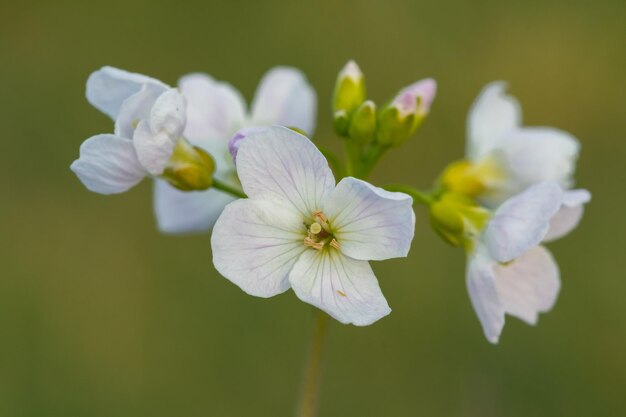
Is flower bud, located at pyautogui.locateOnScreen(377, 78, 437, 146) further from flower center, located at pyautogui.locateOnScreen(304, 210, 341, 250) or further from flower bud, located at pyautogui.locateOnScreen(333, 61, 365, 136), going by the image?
flower center, located at pyautogui.locateOnScreen(304, 210, 341, 250)

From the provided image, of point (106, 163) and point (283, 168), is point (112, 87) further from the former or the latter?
point (283, 168)

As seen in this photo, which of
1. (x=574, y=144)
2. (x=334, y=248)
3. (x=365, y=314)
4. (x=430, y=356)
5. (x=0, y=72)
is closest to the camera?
(x=365, y=314)

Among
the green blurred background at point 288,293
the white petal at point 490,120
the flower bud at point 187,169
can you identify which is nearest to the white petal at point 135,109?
the flower bud at point 187,169

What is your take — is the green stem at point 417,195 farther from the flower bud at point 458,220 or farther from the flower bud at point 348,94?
the flower bud at point 348,94

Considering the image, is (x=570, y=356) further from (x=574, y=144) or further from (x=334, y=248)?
(x=334, y=248)

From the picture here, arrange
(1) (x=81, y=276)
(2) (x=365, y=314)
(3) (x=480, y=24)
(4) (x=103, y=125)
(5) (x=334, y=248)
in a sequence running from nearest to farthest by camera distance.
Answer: (2) (x=365, y=314), (5) (x=334, y=248), (1) (x=81, y=276), (4) (x=103, y=125), (3) (x=480, y=24)

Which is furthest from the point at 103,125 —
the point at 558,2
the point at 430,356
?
the point at 558,2
